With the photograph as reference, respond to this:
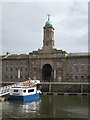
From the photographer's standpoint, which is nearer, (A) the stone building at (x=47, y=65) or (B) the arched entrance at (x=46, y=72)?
(A) the stone building at (x=47, y=65)

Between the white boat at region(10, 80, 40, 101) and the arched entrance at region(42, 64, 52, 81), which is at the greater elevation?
the arched entrance at region(42, 64, 52, 81)

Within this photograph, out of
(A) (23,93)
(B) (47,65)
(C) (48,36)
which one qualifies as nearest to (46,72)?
(B) (47,65)

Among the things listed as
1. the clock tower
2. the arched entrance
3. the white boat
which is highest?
the clock tower

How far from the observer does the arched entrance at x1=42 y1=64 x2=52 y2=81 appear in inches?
3327

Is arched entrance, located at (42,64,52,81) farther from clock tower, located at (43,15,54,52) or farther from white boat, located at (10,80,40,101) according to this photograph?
white boat, located at (10,80,40,101)

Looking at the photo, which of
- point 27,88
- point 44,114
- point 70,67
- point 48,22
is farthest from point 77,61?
point 44,114

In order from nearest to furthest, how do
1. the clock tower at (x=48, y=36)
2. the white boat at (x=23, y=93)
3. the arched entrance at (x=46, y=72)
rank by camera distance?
1. the white boat at (x=23, y=93)
2. the clock tower at (x=48, y=36)
3. the arched entrance at (x=46, y=72)

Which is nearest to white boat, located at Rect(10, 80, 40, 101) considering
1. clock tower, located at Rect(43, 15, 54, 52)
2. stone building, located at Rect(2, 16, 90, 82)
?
stone building, located at Rect(2, 16, 90, 82)

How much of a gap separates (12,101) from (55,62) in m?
34.0

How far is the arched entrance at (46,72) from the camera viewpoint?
84500 mm

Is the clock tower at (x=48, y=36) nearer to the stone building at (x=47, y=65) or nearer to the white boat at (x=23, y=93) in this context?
the stone building at (x=47, y=65)

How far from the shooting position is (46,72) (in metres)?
87.9

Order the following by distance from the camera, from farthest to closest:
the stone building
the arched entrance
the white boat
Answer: the arched entrance < the stone building < the white boat

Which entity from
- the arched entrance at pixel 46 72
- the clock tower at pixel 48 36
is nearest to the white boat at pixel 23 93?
the arched entrance at pixel 46 72
